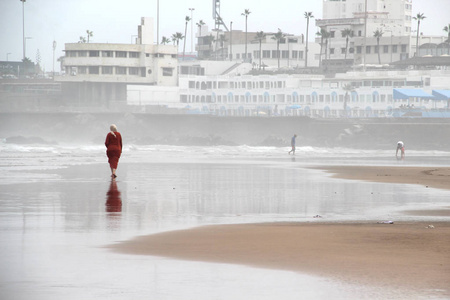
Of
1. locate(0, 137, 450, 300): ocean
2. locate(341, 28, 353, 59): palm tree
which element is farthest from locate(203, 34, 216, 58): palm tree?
locate(0, 137, 450, 300): ocean

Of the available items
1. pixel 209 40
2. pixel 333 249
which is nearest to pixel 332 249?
pixel 333 249

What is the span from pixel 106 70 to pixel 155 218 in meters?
99.6

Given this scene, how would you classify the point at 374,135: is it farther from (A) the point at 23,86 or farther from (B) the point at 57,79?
(A) the point at 23,86

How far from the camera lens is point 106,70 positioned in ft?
370

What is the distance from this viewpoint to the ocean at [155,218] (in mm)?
8602

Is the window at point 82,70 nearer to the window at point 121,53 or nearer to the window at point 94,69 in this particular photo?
the window at point 94,69

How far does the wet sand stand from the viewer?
30.8 feet

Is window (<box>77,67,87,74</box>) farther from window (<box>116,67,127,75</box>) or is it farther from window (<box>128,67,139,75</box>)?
window (<box>128,67,139,75</box>)

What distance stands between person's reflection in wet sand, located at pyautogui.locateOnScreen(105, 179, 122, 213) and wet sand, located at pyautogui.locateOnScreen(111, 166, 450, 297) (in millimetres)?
3488

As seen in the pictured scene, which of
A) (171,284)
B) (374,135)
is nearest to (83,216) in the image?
(171,284)

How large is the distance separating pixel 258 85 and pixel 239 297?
105116 millimetres

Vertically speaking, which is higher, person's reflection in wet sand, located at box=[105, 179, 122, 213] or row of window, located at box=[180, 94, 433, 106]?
row of window, located at box=[180, 94, 433, 106]

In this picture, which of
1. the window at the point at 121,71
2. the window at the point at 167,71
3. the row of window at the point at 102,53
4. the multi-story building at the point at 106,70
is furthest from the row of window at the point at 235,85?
the window at the point at 121,71

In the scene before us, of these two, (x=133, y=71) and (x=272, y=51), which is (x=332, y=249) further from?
(x=272, y=51)
